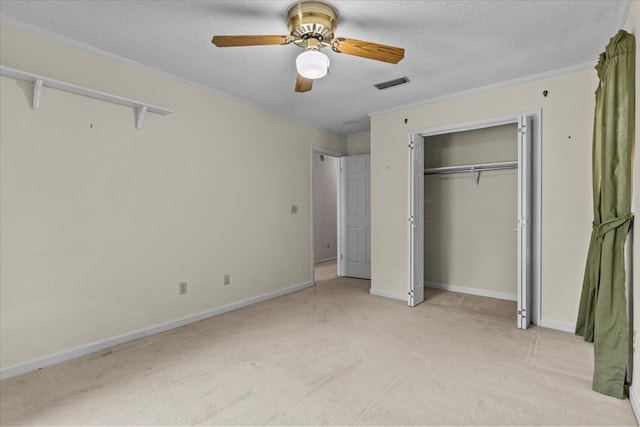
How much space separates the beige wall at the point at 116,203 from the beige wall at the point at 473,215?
2424 millimetres

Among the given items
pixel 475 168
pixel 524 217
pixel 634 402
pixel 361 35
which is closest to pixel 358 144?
pixel 475 168

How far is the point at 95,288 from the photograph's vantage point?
2.93m

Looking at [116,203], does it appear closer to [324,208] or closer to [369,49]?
[369,49]

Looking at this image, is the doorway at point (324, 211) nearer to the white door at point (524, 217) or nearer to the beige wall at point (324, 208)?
the beige wall at point (324, 208)

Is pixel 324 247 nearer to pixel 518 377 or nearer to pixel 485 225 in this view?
pixel 485 225

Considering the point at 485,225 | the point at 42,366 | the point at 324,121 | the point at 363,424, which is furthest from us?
the point at 324,121

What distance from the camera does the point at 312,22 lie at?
2246 millimetres

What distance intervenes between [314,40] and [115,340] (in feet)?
9.82

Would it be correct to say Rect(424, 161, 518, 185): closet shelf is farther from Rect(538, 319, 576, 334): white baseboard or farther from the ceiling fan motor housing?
the ceiling fan motor housing

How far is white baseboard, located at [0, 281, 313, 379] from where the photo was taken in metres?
2.52

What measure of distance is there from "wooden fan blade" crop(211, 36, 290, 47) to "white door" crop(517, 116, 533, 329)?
256 centimetres

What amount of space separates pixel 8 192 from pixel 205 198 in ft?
5.46

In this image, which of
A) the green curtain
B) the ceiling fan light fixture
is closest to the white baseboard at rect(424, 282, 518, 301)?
the green curtain

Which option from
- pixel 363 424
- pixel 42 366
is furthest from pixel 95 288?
pixel 363 424
